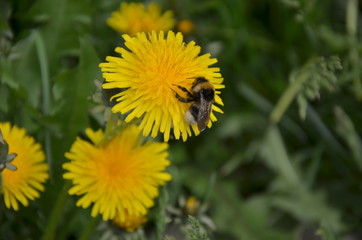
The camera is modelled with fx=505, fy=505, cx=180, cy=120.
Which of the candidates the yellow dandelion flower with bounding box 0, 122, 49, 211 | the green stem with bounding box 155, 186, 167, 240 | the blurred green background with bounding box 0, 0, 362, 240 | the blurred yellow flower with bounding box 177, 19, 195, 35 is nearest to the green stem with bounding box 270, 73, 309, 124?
the blurred green background with bounding box 0, 0, 362, 240

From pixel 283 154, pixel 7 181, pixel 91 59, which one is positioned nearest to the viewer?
pixel 7 181

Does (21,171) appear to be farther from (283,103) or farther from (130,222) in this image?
(283,103)

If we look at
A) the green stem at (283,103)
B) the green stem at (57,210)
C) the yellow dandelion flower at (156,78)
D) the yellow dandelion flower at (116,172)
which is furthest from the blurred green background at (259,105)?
the yellow dandelion flower at (156,78)

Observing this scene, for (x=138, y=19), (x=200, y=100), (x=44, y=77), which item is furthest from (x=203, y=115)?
(x=138, y=19)

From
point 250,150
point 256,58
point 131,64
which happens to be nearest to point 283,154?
point 250,150

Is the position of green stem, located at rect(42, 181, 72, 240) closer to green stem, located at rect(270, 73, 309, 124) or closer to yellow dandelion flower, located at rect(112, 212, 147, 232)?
yellow dandelion flower, located at rect(112, 212, 147, 232)

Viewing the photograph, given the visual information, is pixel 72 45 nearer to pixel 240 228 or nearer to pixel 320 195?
pixel 240 228

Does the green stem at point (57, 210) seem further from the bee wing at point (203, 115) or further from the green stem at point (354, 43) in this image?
the green stem at point (354, 43)
